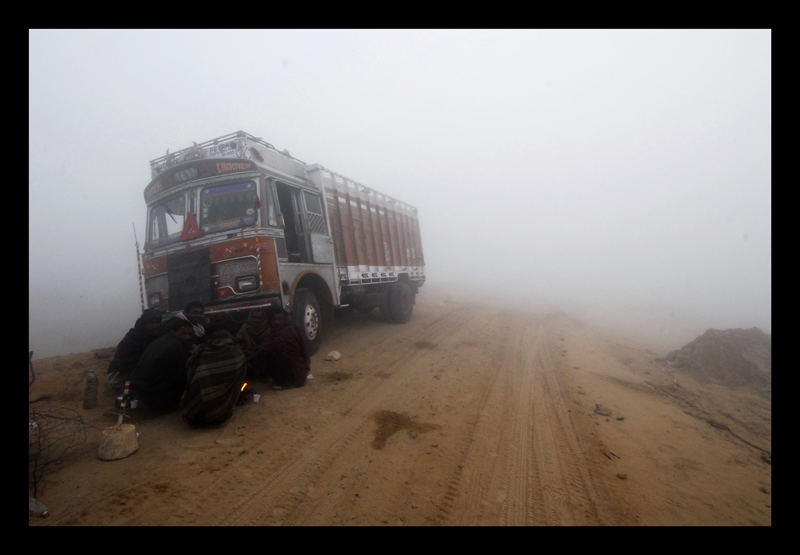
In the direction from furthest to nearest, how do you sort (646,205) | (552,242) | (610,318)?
(646,205) < (552,242) < (610,318)

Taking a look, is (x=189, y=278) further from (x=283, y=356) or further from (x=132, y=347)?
(x=283, y=356)

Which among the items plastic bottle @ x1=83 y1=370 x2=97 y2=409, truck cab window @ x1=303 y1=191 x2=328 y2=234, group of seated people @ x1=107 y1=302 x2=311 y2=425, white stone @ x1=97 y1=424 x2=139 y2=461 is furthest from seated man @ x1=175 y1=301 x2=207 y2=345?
truck cab window @ x1=303 y1=191 x2=328 y2=234

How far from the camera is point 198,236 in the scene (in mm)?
5727

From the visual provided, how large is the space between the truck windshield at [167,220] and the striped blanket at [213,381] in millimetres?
2866

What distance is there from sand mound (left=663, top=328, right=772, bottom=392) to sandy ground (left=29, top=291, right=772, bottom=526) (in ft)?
2.61

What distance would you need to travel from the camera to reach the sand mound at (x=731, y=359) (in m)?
6.93

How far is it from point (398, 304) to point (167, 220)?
20.6ft

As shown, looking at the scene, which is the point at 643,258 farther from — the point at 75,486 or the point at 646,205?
the point at 75,486

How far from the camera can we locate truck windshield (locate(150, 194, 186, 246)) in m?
6.00

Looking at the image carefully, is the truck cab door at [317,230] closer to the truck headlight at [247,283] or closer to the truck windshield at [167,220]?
the truck headlight at [247,283]

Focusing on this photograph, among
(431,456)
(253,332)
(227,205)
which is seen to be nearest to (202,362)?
(253,332)

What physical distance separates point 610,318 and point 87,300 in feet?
89.1

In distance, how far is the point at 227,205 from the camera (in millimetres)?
5828
